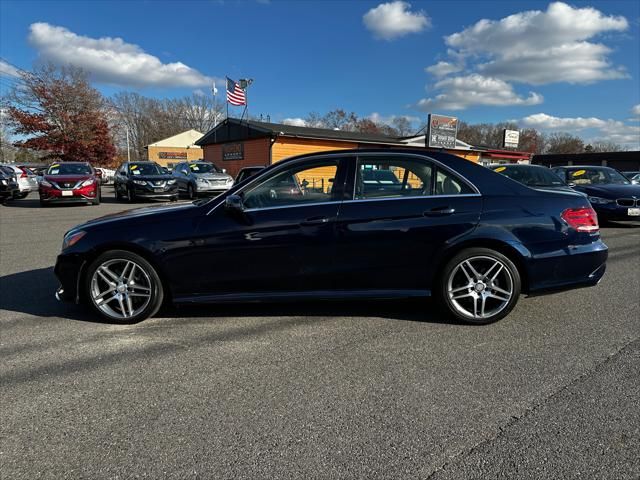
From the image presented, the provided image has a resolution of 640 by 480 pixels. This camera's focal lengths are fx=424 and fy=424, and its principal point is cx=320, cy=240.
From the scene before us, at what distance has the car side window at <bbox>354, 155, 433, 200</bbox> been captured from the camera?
3.90 metres

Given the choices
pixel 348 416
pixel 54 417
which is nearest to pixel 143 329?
pixel 54 417

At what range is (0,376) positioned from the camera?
301 centimetres

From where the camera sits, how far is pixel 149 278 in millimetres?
3887

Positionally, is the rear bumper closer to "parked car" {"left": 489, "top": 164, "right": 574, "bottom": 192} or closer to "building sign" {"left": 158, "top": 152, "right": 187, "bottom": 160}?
"parked car" {"left": 489, "top": 164, "right": 574, "bottom": 192}

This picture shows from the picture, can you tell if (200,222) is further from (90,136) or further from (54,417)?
(90,136)

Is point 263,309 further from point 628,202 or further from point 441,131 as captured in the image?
point 441,131

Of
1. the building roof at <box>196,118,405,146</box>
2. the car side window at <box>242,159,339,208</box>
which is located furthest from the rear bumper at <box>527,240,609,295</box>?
the building roof at <box>196,118,405,146</box>

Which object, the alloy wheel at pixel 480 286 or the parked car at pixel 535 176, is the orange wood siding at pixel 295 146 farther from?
the alloy wheel at pixel 480 286

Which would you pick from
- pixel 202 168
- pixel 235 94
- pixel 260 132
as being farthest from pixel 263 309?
pixel 235 94

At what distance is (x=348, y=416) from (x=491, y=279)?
210cm

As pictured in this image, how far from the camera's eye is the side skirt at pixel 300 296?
152 inches

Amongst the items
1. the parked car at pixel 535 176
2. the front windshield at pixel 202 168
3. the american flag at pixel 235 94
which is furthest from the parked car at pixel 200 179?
the parked car at pixel 535 176

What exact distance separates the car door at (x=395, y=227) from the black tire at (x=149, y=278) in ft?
5.51

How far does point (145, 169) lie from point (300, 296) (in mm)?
15235
